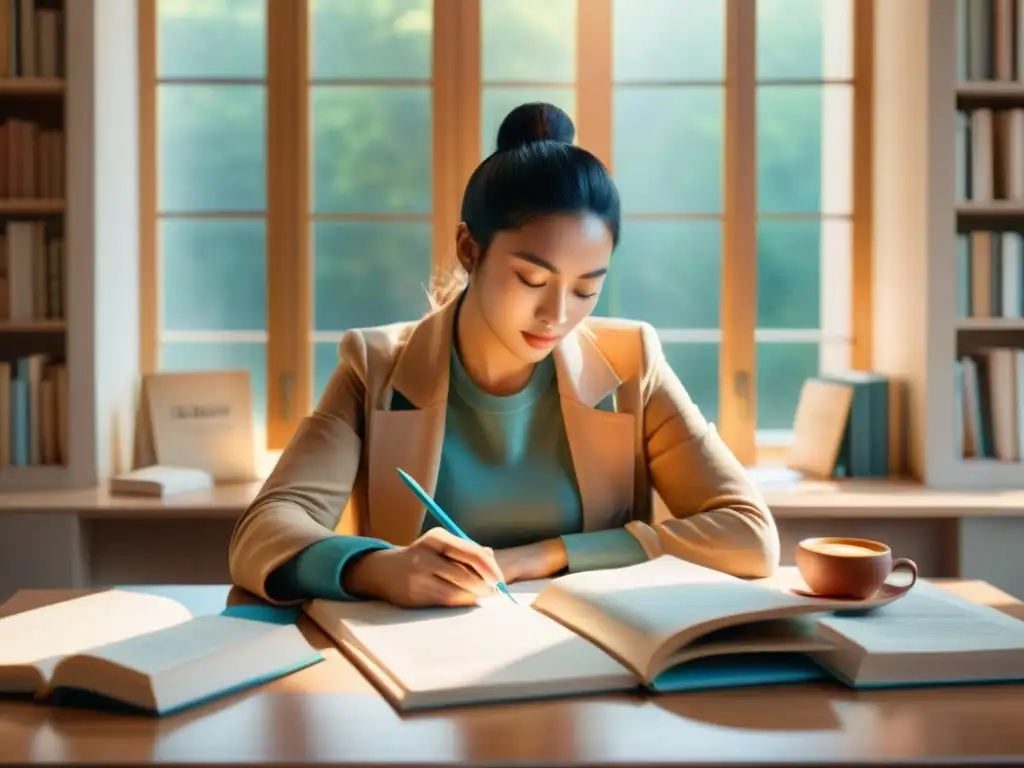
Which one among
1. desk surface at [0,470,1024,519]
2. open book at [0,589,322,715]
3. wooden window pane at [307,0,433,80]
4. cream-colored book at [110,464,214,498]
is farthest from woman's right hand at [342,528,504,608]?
wooden window pane at [307,0,433,80]

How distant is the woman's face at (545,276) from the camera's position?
1714mm

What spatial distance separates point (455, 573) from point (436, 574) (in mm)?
23

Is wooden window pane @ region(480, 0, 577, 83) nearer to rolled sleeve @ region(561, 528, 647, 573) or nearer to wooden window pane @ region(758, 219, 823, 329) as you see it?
wooden window pane @ region(758, 219, 823, 329)

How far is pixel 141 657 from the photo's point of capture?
3.63 feet

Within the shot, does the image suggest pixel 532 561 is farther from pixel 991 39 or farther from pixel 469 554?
pixel 991 39

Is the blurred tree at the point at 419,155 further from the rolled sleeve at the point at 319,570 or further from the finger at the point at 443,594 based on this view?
the finger at the point at 443,594

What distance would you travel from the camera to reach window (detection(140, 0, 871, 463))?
11.0 feet

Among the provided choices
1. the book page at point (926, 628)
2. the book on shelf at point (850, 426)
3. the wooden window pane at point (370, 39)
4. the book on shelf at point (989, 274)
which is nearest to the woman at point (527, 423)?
the book page at point (926, 628)

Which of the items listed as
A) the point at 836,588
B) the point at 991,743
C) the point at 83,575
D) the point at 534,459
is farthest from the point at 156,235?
the point at 991,743

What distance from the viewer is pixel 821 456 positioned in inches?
126

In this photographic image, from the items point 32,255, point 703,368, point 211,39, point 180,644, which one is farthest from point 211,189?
point 180,644

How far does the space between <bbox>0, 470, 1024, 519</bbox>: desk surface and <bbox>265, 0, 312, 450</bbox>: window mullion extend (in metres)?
0.50

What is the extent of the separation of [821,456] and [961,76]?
3.46 feet

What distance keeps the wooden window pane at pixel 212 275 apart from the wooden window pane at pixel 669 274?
1.00 meters
